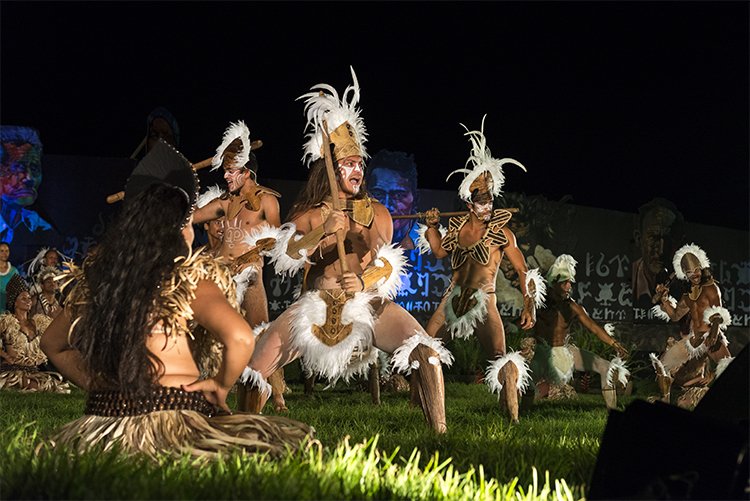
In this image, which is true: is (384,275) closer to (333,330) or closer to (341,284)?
(341,284)

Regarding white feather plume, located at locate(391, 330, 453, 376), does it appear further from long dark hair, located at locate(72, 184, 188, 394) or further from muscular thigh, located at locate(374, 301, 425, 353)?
long dark hair, located at locate(72, 184, 188, 394)

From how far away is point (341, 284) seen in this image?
6652 mm

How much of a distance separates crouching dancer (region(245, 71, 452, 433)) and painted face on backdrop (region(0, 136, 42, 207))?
6947mm

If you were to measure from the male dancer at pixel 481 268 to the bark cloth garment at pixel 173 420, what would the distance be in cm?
414

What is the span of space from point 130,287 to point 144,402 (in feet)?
1.48

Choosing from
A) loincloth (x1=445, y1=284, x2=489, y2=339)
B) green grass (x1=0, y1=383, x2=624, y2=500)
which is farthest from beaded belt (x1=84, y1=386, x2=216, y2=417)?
loincloth (x1=445, y1=284, x2=489, y2=339)

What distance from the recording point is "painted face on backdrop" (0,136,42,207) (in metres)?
12.9

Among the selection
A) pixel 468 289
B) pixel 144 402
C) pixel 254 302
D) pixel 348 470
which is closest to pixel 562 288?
pixel 468 289

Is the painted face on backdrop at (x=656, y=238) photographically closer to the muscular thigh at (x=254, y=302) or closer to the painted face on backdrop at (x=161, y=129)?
the painted face on backdrop at (x=161, y=129)

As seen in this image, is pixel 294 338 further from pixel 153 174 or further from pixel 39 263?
pixel 39 263

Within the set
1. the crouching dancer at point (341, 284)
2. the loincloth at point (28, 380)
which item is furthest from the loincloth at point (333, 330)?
the loincloth at point (28, 380)

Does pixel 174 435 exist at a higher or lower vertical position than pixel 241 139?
lower

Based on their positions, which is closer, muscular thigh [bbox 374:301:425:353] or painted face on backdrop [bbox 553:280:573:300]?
muscular thigh [bbox 374:301:425:353]

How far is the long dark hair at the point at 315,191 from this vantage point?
23.0ft
